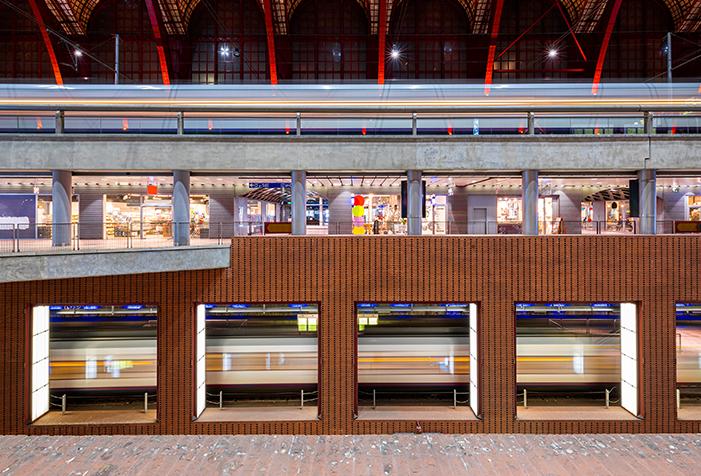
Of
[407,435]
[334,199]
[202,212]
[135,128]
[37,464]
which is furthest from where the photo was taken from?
[334,199]

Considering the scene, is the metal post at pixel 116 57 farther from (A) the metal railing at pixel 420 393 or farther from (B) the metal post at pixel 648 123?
(B) the metal post at pixel 648 123

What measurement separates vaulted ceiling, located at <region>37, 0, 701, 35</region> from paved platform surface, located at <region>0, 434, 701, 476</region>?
61.7ft

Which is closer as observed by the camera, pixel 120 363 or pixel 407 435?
pixel 407 435

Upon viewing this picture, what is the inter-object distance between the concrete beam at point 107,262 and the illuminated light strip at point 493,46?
49.1 feet

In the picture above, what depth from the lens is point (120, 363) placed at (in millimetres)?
10453

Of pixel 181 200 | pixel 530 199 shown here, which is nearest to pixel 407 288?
pixel 530 199

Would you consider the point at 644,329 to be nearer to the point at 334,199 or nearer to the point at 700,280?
the point at 700,280

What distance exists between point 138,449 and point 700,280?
14945 mm

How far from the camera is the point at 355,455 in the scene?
845 centimetres

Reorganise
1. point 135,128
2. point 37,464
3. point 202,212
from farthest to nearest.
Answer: point 202,212 < point 135,128 < point 37,464

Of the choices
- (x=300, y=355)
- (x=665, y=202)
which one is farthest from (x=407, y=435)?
(x=665, y=202)

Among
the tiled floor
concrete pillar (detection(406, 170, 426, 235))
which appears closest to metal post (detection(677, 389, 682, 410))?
concrete pillar (detection(406, 170, 426, 235))

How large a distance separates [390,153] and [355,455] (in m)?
7.83

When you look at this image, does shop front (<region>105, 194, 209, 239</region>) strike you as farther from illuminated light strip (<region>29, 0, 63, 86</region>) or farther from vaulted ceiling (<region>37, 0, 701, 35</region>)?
vaulted ceiling (<region>37, 0, 701, 35</region>)
